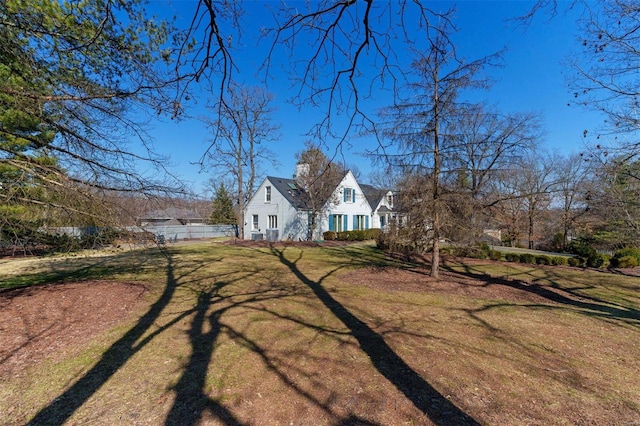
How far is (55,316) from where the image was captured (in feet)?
18.5

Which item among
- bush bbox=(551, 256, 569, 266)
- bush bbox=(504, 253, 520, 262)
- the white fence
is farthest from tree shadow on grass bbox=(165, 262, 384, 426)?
the white fence

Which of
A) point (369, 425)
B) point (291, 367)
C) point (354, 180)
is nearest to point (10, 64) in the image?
point (291, 367)

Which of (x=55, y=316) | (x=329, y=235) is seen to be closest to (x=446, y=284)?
(x=55, y=316)

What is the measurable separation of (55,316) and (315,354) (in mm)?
5377

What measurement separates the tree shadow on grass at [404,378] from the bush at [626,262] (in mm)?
14314

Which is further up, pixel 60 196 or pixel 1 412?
pixel 60 196

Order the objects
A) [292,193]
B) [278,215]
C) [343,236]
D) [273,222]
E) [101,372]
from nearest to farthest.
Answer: [101,372] → [343,236] → [278,215] → [273,222] → [292,193]

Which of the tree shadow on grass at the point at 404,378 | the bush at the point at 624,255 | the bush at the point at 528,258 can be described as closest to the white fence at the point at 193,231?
the tree shadow on grass at the point at 404,378

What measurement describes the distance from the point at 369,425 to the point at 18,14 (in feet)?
22.9

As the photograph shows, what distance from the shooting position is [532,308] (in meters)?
6.50

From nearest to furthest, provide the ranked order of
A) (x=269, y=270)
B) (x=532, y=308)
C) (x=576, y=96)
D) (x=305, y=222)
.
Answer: (x=576, y=96) → (x=532, y=308) → (x=269, y=270) → (x=305, y=222)

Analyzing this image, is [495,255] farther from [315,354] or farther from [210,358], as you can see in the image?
[210,358]

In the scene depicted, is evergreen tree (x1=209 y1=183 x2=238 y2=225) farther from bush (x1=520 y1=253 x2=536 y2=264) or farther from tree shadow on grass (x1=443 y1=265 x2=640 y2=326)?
tree shadow on grass (x1=443 y1=265 x2=640 y2=326)

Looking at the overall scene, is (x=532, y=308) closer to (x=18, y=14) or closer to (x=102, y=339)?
(x=102, y=339)
